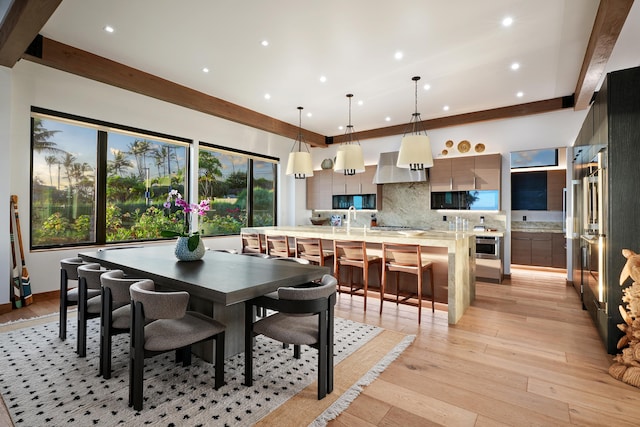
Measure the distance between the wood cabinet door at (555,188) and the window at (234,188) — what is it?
237 inches

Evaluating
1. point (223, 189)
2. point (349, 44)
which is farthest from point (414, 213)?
point (349, 44)

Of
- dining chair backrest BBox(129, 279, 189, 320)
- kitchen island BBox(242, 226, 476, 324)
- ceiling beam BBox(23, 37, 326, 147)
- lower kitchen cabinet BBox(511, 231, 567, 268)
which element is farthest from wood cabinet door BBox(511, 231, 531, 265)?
dining chair backrest BBox(129, 279, 189, 320)

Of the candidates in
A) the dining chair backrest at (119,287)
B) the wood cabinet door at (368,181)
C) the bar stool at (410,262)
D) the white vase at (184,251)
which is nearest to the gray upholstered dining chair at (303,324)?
the dining chair backrest at (119,287)

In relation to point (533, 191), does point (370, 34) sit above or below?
above

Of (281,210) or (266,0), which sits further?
(281,210)

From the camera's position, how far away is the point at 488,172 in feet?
19.0

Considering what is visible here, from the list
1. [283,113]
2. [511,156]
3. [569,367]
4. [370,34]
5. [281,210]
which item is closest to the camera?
[569,367]

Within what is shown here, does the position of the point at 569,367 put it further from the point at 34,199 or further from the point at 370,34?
the point at 34,199

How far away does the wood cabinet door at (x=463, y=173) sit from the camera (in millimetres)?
5949

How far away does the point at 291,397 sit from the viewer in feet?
6.75

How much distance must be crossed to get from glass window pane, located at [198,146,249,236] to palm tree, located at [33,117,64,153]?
213cm

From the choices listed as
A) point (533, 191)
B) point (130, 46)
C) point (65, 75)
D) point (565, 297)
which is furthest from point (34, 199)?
point (533, 191)

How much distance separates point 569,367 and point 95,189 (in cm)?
582

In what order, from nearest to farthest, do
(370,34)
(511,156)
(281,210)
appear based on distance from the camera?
1. (370,34)
2. (511,156)
3. (281,210)
